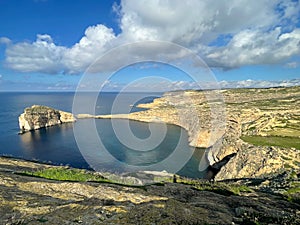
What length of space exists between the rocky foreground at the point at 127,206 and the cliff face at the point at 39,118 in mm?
120687

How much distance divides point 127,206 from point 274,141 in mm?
71914

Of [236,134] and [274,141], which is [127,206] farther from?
[236,134]

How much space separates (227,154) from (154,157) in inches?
861

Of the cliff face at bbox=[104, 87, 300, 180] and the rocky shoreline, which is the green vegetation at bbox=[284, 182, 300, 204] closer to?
the rocky shoreline

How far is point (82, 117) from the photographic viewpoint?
169 metres

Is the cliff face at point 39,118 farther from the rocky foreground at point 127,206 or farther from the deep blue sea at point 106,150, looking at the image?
the rocky foreground at point 127,206

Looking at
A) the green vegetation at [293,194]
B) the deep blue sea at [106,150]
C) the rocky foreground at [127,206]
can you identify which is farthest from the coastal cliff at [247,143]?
the rocky foreground at [127,206]

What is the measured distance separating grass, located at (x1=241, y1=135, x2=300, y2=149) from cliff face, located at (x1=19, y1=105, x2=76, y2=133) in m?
100

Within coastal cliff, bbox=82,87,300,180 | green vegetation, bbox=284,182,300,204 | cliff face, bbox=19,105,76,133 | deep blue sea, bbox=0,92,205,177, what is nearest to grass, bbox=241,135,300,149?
coastal cliff, bbox=82,87,300,180

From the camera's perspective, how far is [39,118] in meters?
136

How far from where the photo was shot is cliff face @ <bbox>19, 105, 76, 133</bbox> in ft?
421

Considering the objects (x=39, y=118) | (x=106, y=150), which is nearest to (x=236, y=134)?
(x=106, y=150)

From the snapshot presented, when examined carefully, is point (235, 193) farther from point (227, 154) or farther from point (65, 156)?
point (65, 156)

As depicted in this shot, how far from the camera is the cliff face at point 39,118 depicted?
128 m
